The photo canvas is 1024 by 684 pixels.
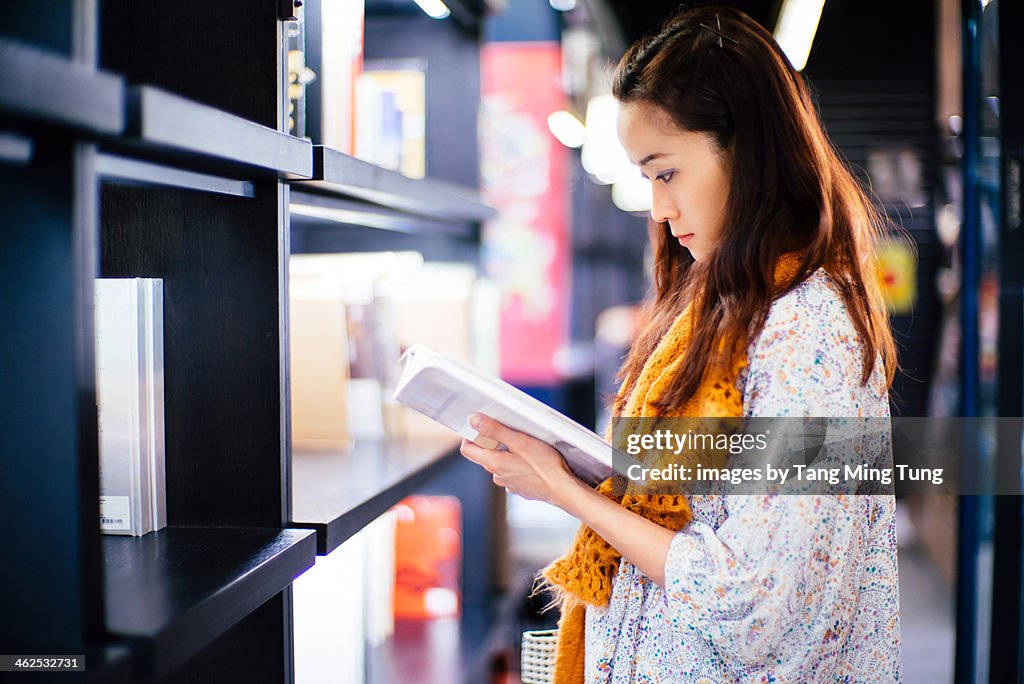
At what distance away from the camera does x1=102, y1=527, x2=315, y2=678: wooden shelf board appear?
29.5 inches

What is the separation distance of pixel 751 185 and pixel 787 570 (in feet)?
1.49

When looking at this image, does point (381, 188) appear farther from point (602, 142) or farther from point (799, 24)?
point (602, 142)

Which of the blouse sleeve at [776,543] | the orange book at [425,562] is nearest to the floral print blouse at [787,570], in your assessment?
the blouse sleeve at [776,543]

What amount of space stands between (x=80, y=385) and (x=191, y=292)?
0.42 meters

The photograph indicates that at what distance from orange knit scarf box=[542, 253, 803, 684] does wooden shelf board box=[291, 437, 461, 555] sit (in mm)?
285

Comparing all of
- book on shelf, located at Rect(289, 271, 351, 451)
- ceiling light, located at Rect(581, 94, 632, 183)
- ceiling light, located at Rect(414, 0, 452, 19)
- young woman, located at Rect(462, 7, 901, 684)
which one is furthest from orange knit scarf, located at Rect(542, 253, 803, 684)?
ceiling light, located at Rect(581, 94, 632, 183)

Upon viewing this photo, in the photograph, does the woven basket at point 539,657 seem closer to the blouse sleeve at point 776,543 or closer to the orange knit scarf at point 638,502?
the orange knit scarf at point 638,502

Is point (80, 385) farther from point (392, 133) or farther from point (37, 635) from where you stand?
point (392, 133)

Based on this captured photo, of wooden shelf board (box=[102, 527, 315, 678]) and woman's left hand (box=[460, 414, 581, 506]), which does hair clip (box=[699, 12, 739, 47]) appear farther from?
wooden shelf board (box=[102, 527, 315, 678])

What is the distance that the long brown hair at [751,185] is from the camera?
107 cm

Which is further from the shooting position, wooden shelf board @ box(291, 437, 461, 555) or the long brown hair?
wooden shelf board @ box(291, 437, 461, 555)

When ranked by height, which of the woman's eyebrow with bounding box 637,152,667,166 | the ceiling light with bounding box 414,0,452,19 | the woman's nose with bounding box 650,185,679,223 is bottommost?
the woman's nose with bounding box 650,185,679,223

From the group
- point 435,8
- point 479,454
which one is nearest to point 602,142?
point 435,8

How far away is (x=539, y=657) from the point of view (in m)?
1.38
